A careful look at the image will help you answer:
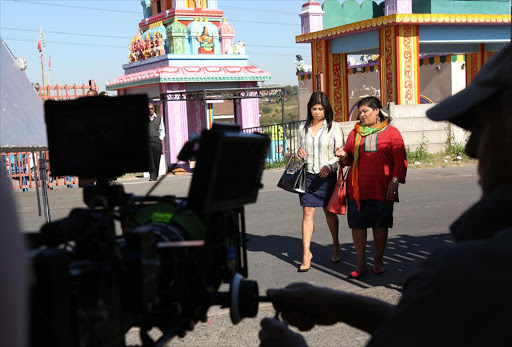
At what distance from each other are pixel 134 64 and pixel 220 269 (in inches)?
990

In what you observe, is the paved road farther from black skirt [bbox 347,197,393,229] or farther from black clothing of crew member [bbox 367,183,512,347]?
black clothing of crew member [bbox 367,183,512,347]

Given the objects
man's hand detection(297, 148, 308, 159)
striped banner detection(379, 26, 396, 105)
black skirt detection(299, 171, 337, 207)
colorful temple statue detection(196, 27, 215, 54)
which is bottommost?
black skirt detection(299, 171, 337, 207)

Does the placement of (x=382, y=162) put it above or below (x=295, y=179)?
above

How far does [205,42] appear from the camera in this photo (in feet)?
79.4

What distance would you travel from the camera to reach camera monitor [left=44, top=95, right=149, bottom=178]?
1.59 metres

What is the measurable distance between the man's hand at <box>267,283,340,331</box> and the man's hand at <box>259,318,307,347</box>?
14 cm

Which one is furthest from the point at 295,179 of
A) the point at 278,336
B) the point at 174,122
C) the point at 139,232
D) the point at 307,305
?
the point at 174,122

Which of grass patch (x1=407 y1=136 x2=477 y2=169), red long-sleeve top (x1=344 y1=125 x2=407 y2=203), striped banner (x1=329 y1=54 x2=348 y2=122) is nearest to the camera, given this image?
red long-sleeve top (x1=344 y1=125 x2=407 y2=203)

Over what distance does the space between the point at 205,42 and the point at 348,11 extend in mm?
6157

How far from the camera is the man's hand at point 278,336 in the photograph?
5.44 ft

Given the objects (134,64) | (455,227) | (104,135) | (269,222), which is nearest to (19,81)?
(104,135)

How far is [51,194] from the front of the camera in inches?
578

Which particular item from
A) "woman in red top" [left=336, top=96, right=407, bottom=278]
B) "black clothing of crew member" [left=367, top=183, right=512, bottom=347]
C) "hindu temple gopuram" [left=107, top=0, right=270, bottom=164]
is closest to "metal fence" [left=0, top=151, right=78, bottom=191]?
→ "hindu temple gopuram" [left=107, top=0, right=270, bottom=164]

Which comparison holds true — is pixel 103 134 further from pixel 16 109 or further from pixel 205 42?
pixel 205 42
